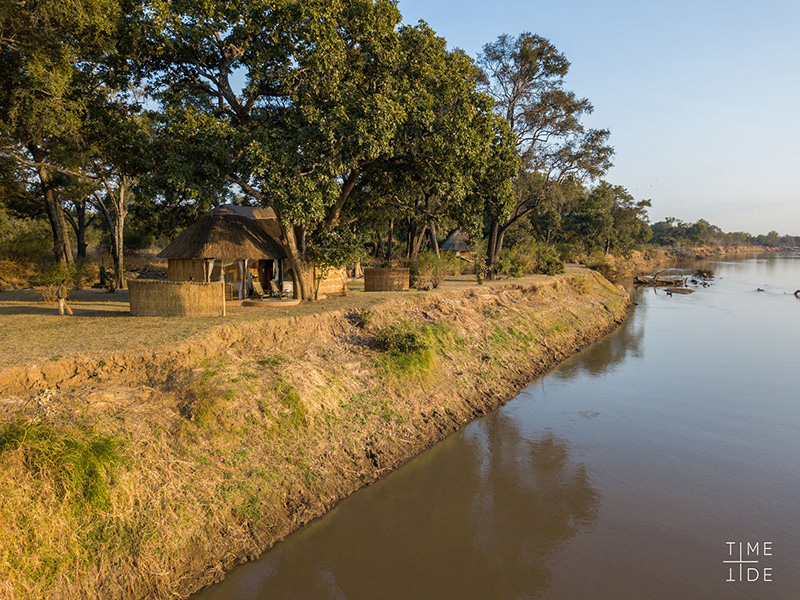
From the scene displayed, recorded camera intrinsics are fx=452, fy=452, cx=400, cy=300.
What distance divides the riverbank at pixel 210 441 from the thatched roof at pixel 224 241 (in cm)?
553

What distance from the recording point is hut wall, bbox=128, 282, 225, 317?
13.1 metres

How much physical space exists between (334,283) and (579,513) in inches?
544

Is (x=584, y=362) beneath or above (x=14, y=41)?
beneath

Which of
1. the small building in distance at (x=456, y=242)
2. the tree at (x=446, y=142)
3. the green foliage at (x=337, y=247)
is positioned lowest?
the green foliage at (x=337, y=247)

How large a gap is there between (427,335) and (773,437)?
1001 centimetres

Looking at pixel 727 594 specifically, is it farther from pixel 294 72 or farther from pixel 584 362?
pixel 294 72

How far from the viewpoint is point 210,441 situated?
836 centimetres

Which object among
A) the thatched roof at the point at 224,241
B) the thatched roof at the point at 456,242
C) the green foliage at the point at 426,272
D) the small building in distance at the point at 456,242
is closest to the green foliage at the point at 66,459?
the thatched roof at the point at 224,241

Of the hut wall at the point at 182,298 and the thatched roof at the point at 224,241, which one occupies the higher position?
the thatched roof at the point at 224,241

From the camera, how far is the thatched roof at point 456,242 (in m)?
40.7

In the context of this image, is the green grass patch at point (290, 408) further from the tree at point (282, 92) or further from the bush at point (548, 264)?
the bush at point (548, 264)

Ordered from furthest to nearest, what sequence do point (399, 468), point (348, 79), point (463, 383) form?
point (348, 79), point (463, 383), point (399, 468)

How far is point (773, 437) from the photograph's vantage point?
39.7 ft

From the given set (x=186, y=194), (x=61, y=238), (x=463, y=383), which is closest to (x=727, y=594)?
(x=463, y=383)
